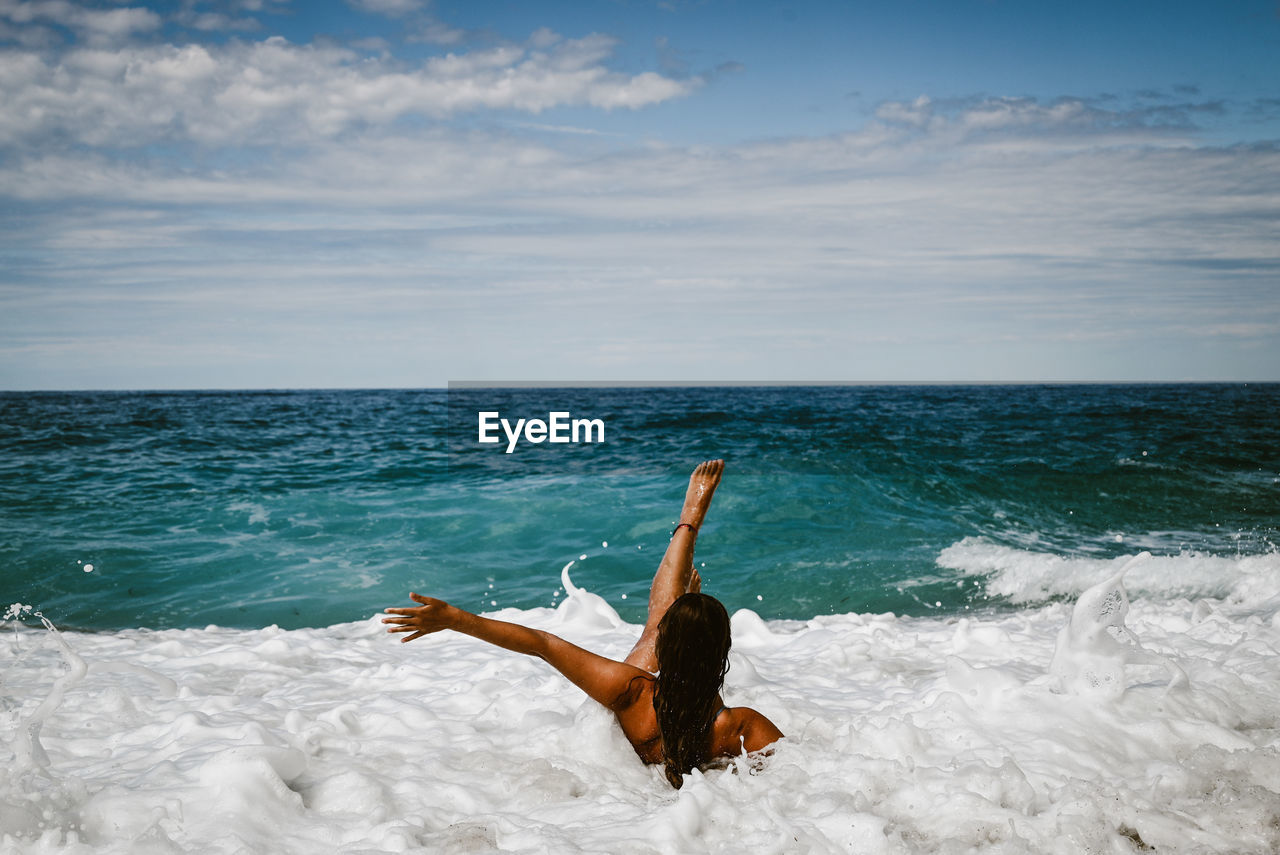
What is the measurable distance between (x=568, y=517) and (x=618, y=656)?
9.10m

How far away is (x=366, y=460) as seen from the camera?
22.6 m

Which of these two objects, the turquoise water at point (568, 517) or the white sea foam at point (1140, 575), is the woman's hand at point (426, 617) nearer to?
the turquoise water at point (568, 517)

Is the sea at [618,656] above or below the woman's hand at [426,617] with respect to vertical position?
below

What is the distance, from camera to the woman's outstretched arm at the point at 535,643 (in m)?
3.39

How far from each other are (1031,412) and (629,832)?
1834 inches

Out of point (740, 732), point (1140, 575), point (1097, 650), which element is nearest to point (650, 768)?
point (740, 732)

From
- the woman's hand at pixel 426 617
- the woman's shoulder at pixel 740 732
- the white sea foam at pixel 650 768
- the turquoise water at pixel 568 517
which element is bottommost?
the turquoise water at pixel 568 517

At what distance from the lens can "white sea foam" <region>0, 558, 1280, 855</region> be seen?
3.14 m

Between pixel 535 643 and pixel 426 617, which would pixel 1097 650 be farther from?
pixel 426 617

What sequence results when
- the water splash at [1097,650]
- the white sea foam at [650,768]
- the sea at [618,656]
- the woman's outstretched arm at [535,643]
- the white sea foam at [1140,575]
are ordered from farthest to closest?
1. the white sea foam at [1140,575]
2. the water splash at [1097,650]
3. the woman's outstretched arm at [535,643]
4. the sea at [618,656]
5. the white sea foam at [650,768]

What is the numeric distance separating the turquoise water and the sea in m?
0.10

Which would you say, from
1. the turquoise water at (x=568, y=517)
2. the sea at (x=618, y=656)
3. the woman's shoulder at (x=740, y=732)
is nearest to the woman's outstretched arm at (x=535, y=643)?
the sea at (x=618, y=656)

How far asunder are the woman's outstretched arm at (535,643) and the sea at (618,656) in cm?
21

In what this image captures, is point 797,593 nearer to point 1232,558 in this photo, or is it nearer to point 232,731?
point 1232,558
